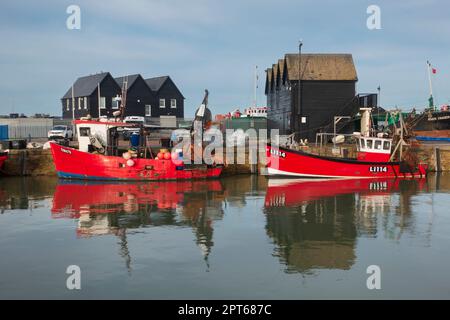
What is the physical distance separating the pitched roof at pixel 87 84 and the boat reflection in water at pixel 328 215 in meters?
31.5

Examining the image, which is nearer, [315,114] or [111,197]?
[111,197]

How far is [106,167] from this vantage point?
78.7 feet

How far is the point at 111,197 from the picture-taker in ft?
64.9

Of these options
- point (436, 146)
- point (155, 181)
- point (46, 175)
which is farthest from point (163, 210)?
point (436, 146)

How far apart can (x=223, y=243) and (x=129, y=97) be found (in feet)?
143

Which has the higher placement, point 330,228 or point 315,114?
point 315,114

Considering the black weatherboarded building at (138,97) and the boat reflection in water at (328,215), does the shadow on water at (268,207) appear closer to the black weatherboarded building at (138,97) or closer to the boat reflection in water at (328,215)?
the boat reflection in water at (328,215)

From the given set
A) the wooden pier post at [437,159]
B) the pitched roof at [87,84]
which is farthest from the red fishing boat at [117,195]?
the pitched roof at [87,84]

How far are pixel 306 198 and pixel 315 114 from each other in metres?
19.4

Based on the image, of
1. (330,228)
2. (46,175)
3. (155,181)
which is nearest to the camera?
(330,228)

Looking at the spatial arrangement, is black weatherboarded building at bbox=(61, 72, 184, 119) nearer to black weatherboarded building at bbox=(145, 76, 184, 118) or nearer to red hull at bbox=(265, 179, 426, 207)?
black weatherboarded building at bbox=(145, 76, 184, 118)

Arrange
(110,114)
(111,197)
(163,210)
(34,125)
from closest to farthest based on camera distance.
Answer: (163,210) → (111,197) → (34,125) → (110,114)
